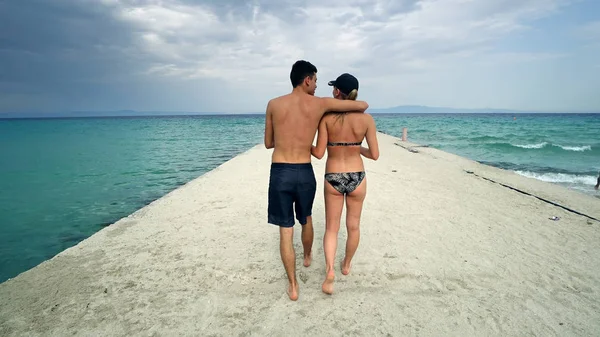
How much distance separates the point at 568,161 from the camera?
1544 centimetres

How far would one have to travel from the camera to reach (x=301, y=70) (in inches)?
111

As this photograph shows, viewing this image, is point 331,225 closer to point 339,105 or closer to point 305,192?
point 305,192

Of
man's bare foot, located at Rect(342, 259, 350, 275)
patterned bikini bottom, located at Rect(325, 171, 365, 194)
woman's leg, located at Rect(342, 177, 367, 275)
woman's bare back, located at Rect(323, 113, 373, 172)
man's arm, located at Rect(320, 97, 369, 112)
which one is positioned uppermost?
man's arm, located at Rect(320, 97, 369, 112)

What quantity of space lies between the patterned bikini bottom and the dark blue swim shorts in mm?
226

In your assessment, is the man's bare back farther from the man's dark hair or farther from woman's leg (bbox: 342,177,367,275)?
woman's leg (bbox: 342,177,367,275)

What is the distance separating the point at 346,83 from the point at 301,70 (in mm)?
449

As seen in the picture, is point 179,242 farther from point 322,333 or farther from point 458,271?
point 458,271

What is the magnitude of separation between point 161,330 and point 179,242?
1987 mm

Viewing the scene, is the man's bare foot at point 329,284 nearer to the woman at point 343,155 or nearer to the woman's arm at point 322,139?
the woman at point 343,155

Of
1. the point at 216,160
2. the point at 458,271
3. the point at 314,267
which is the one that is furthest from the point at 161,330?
the point at 216,160

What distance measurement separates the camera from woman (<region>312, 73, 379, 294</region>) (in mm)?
2898

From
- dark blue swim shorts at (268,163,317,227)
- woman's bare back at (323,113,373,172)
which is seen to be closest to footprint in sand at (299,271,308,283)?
A: dark blue swim shorts at (268,163,317,227)

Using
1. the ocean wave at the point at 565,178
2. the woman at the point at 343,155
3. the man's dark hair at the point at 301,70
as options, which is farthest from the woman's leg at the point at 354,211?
the ocean wave at the point at 565,178

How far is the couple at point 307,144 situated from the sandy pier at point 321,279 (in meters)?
0.52
